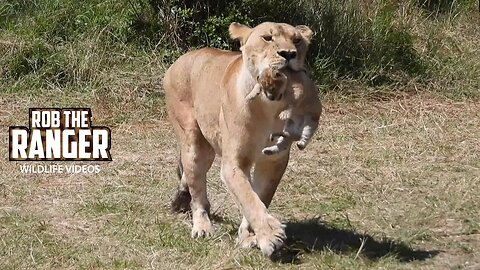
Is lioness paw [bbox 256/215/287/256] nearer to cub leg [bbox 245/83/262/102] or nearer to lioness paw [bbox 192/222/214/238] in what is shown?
cub leg [bbox 245/83/262/102]

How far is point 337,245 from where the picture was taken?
521cm

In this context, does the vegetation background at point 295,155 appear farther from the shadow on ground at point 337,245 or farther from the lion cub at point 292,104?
the lion cub at point 292,104

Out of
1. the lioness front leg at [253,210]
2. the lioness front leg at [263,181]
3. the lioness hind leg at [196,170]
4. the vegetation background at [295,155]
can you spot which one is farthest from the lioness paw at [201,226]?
the lioness front leg at [253,210]

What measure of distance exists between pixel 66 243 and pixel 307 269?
1493 mm

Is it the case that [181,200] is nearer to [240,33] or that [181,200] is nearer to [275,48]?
[240,33]

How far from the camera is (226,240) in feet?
17.6

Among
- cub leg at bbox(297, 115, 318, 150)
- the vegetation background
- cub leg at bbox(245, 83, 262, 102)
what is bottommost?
the vegetation background

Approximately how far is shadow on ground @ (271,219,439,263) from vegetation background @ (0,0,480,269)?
2cm

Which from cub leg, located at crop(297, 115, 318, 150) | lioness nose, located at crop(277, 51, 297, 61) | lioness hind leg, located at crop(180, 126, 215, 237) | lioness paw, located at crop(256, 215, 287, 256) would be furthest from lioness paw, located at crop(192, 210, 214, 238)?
lioness nose, located at crop(277, 51, 297, 61)

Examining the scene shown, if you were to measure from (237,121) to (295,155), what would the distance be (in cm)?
295

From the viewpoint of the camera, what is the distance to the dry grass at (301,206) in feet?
16.7

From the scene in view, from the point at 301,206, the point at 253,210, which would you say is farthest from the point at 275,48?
the point at 301,206

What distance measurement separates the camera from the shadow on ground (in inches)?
197

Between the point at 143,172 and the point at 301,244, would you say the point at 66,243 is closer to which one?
the point at 301,244
